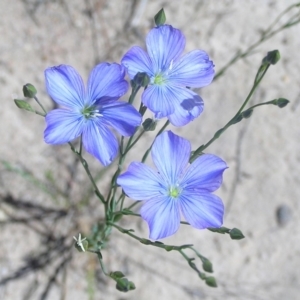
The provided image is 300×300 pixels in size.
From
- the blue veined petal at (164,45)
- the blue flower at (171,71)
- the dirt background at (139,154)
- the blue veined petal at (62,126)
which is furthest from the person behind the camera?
the dirt background at (139,154)

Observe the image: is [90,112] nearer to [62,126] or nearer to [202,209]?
[62,126]

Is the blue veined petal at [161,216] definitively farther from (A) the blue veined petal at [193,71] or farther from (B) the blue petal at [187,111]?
(A) the blue veined petal at [193,71]

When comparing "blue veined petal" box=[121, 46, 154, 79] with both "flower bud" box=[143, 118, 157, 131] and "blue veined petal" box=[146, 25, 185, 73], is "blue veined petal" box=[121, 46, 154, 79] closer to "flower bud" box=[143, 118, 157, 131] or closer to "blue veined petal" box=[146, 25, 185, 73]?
"blue veined petal" box=[146, 25, 185, 73]

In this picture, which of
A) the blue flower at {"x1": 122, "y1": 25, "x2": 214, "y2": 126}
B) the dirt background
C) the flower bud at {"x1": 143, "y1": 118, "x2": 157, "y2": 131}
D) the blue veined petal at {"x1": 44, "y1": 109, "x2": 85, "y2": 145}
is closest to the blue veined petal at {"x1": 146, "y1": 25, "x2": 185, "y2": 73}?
the blue flower at {"x1": 122, "y1": 25, "x2": 214, "y2": 126}

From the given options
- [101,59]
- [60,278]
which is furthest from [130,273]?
[101,59]

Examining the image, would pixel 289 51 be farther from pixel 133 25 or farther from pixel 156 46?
pixel 156 46

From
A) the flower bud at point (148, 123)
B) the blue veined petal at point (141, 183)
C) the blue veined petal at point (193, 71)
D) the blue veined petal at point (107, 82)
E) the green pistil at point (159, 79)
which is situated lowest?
the blue veined petal at point (141, 183)

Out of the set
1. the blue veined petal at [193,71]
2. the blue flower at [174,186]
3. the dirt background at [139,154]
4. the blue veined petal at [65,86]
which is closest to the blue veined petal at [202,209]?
the blue flower at [174,186]
